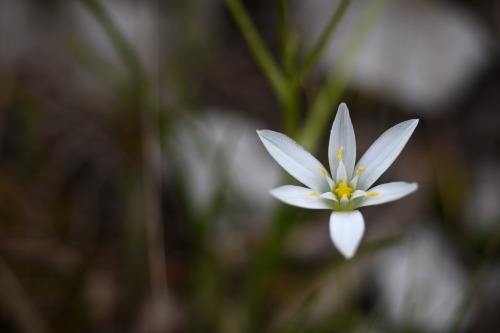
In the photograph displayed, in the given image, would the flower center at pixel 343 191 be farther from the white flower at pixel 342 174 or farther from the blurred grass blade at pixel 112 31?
the blurred grass blade at pixel 112 31

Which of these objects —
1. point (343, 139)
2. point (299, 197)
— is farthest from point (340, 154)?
point (299, 197)

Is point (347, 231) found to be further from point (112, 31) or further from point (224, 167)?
point (112, 31)

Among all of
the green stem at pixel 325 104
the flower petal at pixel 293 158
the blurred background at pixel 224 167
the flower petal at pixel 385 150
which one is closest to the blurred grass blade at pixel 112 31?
the blurred background at pixel 224 167

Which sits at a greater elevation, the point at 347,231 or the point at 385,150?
the point at 385,150

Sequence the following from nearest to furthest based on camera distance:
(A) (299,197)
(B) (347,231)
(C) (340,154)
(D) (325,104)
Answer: (B) (347,231)
(A) (299,197)
(C) (340,154)
(D) (325,104)

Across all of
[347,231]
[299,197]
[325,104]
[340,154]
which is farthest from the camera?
[325,104]

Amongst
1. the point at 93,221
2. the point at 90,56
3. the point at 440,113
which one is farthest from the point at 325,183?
the point at 90,56

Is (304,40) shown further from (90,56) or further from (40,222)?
(40,222)
